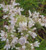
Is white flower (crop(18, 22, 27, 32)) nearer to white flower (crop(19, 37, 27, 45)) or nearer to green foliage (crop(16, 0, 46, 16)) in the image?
white flower (crop(19, 37, 27, 45))

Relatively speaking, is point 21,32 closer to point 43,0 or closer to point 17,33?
point 17,33

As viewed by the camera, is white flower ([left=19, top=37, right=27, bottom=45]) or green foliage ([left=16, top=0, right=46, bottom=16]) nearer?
white flower ([left=19, top=37, right=27, bottom=45])

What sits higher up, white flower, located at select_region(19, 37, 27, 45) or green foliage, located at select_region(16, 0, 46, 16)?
green foliage, located at select_region(16, 0, 46, 16)

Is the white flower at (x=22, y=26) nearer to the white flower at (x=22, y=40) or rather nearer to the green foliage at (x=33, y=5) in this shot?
the white flower at (x=22, y=40)

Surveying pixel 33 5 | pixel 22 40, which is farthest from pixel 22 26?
pixel 33 5

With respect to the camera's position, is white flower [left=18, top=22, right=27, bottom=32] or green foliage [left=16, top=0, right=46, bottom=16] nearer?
white flower [left=18, top=22, right=27, bottom=32]

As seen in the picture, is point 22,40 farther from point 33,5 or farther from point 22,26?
point 33,5

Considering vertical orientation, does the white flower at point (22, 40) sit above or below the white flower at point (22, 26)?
below

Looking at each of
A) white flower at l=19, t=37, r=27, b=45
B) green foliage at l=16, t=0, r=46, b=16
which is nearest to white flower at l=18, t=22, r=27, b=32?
white flower at l=19, t=37, r=27, b=45

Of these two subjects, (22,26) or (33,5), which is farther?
(33,5)

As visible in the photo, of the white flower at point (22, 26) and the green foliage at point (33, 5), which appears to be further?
the green foliage at point (33, 5)

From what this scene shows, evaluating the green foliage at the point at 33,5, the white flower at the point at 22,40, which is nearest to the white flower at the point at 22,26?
the white flower at the point at 22,40
